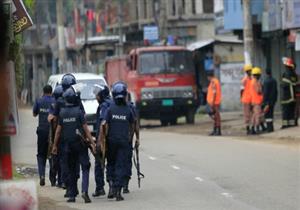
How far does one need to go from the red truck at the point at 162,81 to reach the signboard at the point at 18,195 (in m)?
23.8

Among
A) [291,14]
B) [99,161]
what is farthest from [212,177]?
[291,14]

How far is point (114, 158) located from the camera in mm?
14305

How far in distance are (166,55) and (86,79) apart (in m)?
8.23

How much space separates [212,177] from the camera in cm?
1653

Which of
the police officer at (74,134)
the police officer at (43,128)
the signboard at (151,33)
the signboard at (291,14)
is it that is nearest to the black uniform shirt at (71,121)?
the police officer at (74,134)

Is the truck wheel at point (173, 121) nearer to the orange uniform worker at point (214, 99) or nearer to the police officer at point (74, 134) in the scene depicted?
the orange uniform worker at point (214, 99)

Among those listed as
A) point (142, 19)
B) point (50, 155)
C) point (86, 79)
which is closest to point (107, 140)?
point (50, 155)

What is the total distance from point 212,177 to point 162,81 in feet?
55.6

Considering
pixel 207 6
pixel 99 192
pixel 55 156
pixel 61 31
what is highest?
pixel 207 6

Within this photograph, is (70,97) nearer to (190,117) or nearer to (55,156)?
(55,156)

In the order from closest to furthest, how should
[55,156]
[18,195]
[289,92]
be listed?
[18,195], [55,156], [289,92]

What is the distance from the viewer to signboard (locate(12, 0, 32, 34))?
40.6 ft

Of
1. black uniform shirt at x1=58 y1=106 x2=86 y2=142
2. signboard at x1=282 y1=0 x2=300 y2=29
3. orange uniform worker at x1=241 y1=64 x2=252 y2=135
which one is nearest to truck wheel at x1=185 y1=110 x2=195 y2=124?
→ signboard at x1=282 y1=0 x2=300 y2=29

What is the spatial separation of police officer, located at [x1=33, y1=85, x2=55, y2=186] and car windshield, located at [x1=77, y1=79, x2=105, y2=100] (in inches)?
335
